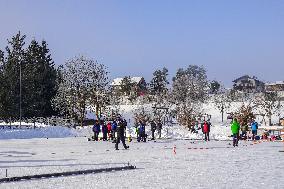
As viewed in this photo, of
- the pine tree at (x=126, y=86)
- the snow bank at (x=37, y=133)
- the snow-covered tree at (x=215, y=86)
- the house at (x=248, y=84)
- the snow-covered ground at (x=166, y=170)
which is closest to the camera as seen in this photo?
the snow-covered ground at (x=166, y=170)

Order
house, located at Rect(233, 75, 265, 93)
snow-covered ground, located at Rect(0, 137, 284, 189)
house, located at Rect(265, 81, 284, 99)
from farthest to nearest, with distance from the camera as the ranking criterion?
house, located at Rect(233, 75, 265, 93), house, located at Rect(265, 81, 284, 99), snow-covered ground, located at Rect(0, 137, 284, 189)

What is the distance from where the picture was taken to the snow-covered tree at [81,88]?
6406cm

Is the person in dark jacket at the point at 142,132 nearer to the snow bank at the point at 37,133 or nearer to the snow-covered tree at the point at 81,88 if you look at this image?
the snow bank at the point at 37,133

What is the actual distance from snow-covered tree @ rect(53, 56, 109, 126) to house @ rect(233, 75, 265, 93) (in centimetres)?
8575

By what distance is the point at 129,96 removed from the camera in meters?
113

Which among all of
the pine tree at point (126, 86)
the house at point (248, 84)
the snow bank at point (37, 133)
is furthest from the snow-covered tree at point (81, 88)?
the house at point (248, 84)

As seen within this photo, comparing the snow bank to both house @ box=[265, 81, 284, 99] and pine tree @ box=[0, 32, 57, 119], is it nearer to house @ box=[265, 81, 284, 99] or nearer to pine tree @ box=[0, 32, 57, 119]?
pine tree @ box=[0, 32, 57, 119]

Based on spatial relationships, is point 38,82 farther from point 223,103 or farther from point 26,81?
point 223,103

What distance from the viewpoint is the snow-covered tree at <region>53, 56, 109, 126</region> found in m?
64.1

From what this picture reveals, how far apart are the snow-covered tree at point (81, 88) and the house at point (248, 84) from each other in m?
85.7

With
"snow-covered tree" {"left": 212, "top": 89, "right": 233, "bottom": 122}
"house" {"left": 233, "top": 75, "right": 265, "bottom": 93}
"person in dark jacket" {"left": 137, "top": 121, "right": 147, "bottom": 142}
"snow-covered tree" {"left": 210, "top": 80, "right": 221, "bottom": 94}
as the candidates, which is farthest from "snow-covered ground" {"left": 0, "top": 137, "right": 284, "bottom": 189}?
"house" {"left": 233, "top": 75, "right": 265, "bottom": 93}

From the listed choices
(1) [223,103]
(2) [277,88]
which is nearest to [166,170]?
(1) [223,103]

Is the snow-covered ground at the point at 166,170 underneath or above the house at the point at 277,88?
underneath

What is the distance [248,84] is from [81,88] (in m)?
96.2
